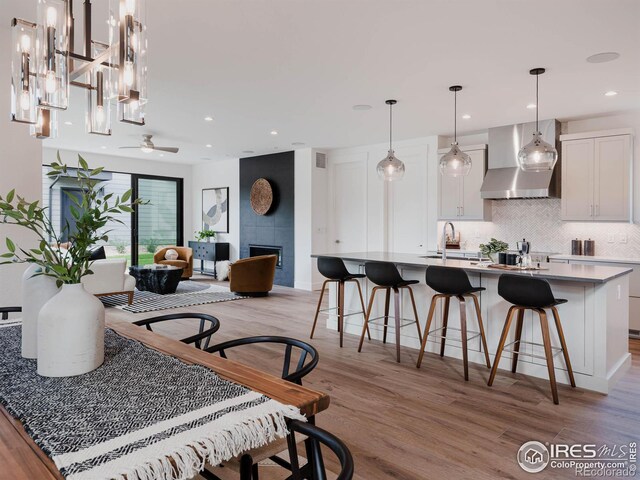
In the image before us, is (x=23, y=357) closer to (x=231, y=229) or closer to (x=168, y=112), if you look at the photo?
(x=168, y=112)

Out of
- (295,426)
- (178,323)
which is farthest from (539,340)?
(178,323)

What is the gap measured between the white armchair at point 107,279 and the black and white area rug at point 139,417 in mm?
5019

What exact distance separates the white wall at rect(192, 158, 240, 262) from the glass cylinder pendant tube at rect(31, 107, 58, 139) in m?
7.70

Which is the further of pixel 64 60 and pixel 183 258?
pixel 183 258

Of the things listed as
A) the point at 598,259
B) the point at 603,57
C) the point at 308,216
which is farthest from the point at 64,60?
the point at 308,216

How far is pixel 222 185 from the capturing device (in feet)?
33.3

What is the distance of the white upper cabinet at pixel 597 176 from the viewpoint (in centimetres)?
521

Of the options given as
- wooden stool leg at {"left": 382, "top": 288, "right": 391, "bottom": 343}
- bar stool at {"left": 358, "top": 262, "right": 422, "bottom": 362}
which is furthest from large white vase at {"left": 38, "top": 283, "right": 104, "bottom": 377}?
wooden stool leg at {"left": 382, "top": 288, "right": 391, "bottom": 343}

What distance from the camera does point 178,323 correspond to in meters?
5.49

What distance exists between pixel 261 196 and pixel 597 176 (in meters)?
6.02

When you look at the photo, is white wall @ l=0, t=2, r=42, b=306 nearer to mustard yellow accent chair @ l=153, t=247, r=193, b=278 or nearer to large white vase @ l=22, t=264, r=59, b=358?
large white vase @ l=22, t=264, r=59, b=358

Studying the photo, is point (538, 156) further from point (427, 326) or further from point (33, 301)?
point (33, 301)

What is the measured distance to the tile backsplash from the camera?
5.53 m

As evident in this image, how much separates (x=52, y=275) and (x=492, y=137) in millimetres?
6107
